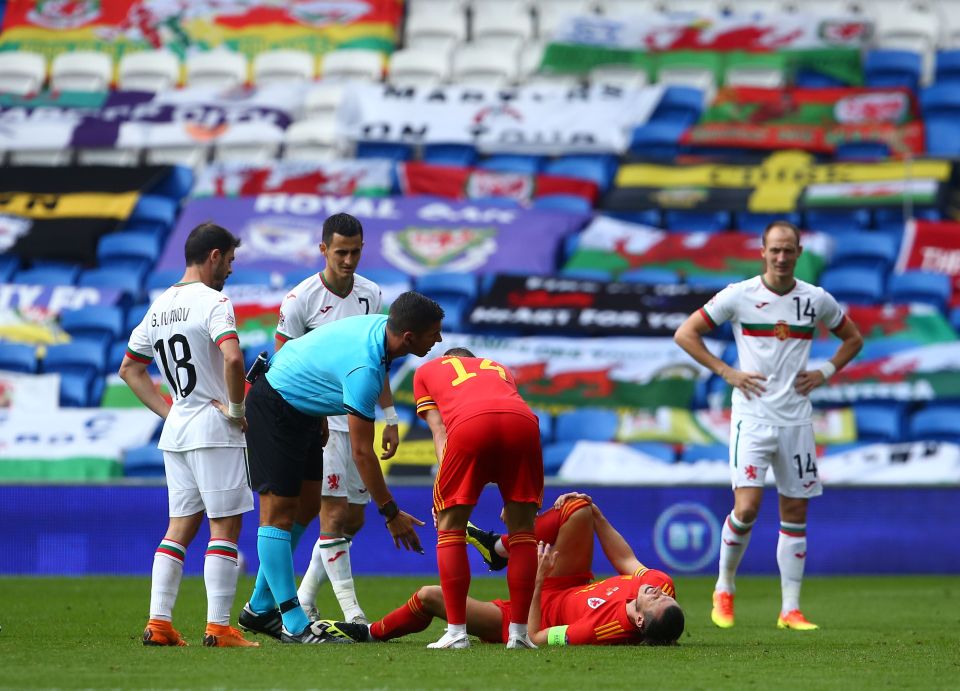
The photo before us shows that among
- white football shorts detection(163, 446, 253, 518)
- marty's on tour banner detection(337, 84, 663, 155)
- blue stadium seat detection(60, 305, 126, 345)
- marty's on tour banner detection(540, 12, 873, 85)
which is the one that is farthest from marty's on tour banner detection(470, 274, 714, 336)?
white football shorts detection(163, 446, 253, 518)

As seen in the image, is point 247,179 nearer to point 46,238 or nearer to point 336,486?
point 46,238

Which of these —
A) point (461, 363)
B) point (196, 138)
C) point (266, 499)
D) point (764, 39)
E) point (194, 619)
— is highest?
point (764, 39)

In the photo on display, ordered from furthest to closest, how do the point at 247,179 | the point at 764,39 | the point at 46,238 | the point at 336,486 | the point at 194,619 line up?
the point at 764,39 → the point at 247,179 → the point at 46,238 → the point at 194,619 → the point at 336,486

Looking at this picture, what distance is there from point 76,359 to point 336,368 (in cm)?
1055

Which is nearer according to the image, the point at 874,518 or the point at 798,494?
the point at 798,494

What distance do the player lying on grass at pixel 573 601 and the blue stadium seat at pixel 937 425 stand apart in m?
8.56

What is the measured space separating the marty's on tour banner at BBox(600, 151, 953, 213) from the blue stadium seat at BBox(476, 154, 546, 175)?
4.09ft

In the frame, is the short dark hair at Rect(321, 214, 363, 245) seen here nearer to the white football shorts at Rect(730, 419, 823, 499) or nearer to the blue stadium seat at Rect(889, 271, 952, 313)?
the white football shorts at Rect(730, 419, 823, 499)

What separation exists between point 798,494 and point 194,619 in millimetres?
3566

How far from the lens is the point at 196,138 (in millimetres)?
20859

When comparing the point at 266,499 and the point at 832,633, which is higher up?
the point at 266,499

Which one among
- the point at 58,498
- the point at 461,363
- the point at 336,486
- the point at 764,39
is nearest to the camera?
the point at 461,363

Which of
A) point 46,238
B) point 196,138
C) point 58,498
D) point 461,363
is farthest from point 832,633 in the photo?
point 196,138

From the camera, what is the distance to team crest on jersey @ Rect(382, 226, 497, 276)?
58.7 feet
